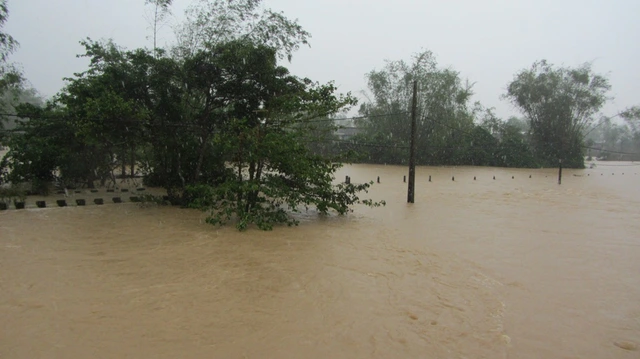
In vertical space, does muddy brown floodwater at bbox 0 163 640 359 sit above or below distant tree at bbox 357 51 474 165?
below

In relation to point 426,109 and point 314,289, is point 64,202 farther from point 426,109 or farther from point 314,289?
point 426,109

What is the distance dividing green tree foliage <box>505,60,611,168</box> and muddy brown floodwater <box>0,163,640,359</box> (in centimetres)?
2960

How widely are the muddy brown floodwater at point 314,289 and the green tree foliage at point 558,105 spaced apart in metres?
29.6

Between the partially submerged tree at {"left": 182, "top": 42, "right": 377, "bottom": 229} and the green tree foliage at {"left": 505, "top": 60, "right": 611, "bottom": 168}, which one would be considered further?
the green tree foliage at {"left": 505, "top": 60, "right": 611, "bottom": 168}

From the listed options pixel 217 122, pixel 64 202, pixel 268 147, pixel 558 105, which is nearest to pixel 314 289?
pixel 268 147

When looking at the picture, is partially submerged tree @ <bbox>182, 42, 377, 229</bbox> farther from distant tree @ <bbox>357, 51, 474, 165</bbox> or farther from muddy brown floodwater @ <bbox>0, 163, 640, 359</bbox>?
distant tree @ <bbox>357, 51, 474, 165</bbox>

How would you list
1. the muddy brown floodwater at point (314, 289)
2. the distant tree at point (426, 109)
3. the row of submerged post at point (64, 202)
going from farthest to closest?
the distant tree at point (426, 109), the row of submerged post at point (64, 202), the muddy brown floodwater at point (314, 289)

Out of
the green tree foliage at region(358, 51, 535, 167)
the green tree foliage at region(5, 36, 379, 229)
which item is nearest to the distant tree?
Answer: the green tree foliage at region(358, 51, 535, 167)

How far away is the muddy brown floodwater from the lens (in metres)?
4.23

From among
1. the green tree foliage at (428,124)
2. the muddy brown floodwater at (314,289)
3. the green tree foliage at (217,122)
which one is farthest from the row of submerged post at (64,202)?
the green tree foliage at (428,124)

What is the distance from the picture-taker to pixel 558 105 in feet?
119

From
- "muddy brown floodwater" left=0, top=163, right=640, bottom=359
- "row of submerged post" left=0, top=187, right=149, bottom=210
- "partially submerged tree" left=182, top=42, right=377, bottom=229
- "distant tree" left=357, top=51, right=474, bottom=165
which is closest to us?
"muddy brown floodwater" left=0, top=163, right=640, bottom=359

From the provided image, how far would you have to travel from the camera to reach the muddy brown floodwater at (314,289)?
423 centimetres

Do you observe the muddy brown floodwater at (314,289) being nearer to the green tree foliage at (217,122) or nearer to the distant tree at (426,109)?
the green tree foliage at (217,122)
